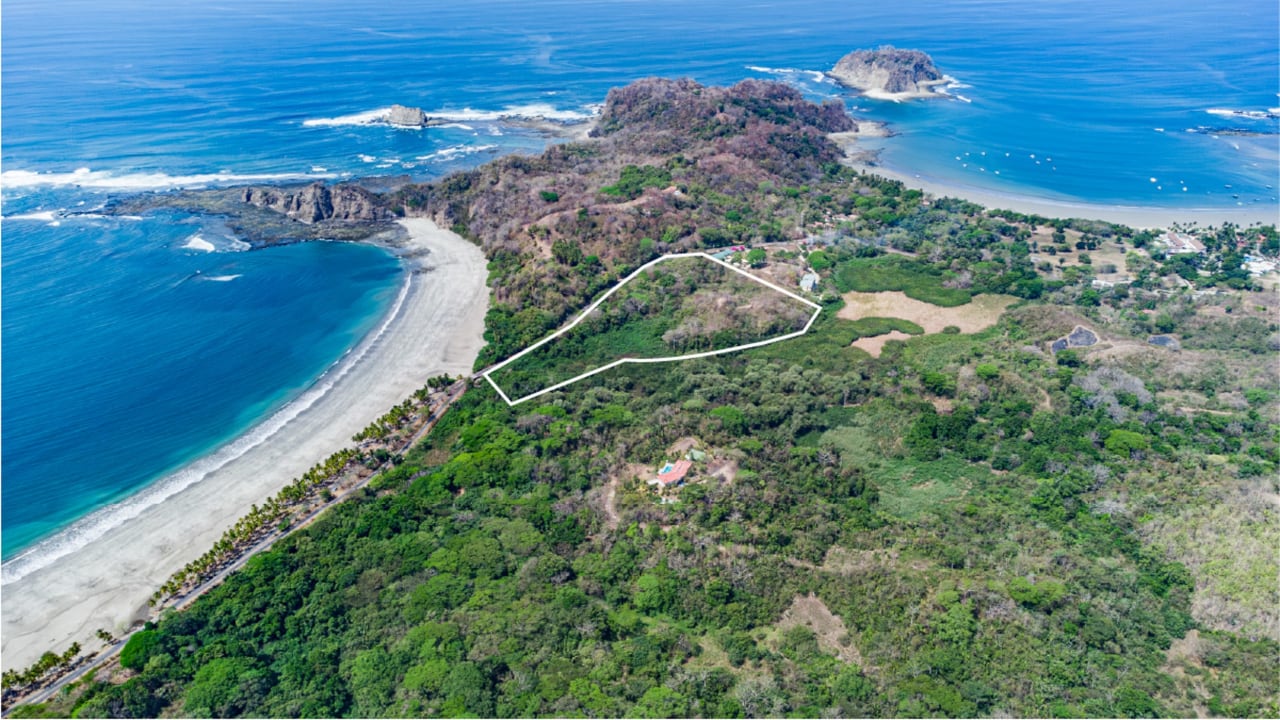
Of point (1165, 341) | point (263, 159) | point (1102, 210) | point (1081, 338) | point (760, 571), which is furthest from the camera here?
point (263, 159)

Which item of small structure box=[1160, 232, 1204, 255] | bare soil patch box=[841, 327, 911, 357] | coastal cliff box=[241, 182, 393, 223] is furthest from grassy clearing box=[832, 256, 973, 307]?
coastal cliff box=[241, 182, 393, 223]

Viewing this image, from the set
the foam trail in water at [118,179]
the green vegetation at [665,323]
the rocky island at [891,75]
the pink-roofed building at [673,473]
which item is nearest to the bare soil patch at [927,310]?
the green vegetation at [665,323]

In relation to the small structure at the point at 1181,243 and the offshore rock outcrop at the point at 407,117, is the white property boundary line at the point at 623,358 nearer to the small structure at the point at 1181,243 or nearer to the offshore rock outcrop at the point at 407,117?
the small structure at the point at 1181,243

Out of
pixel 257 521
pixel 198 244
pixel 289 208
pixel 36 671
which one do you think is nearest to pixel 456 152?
pixel 289 208

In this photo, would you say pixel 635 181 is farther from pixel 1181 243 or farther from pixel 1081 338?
pixel 1181 243

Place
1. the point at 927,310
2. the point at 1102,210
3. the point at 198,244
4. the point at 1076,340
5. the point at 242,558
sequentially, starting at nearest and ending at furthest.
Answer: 1. the point at 242,558
2. the point at 1076,340
3. the point at 927,310
4. the point at 198,244
5. the point at 1102,210

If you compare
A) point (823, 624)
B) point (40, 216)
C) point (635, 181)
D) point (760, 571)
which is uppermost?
point (635, 181)
